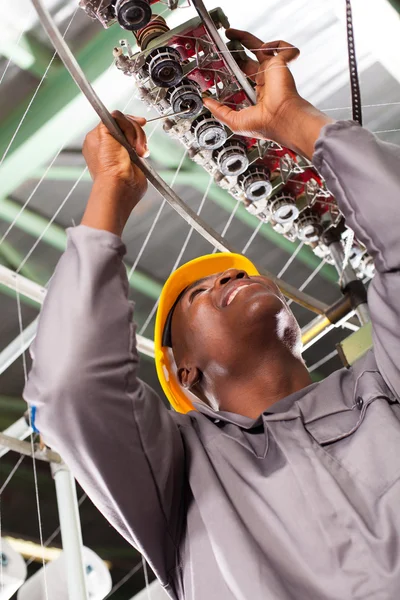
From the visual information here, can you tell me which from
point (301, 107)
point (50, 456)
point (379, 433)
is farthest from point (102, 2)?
point (50, 456)

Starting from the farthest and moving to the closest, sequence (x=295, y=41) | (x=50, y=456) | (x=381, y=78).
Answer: (x=50, y=456) → (x=381, y=78) → (x=295, y=41)

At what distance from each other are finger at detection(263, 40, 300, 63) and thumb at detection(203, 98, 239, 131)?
0.15 m

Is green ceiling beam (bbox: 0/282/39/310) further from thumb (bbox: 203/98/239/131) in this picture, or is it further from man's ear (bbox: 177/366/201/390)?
thumb (bbox: 203/98/239/131)

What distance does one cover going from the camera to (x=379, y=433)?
1.19m

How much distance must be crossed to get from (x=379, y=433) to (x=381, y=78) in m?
1.79

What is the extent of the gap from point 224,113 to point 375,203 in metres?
0.55

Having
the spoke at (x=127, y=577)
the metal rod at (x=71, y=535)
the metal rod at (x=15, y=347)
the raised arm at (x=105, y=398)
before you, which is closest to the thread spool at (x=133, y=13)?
the raised arm at (x=105, y=398)

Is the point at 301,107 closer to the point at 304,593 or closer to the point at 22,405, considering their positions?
the point at 304,593

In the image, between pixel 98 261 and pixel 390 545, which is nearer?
pixel 390 545

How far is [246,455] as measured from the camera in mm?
1280

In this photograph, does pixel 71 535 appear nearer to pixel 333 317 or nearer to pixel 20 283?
pixel 20 283

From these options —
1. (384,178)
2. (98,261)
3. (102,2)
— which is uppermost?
(102,2)

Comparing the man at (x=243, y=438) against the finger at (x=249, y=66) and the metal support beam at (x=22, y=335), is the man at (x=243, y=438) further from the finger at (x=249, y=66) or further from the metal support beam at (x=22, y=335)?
the metal support beam at (x=22, y=335)

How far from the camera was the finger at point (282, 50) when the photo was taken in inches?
59.9
